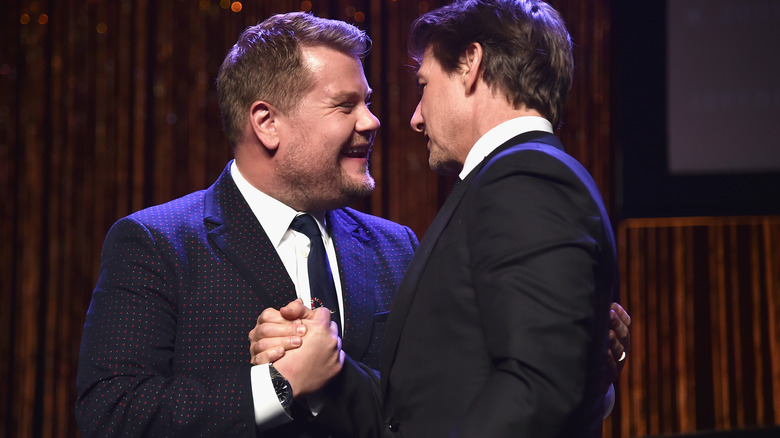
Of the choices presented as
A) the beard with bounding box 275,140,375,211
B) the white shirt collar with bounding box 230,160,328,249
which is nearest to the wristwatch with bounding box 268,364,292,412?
the white shirt collar with bounding box 230,160,328,249

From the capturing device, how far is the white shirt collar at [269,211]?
1.72 meters

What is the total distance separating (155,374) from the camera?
4.76ft

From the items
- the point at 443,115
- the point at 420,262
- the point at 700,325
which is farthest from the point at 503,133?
the point at 700,325

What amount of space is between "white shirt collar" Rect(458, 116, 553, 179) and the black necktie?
1.60ft

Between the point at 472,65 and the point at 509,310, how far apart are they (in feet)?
1.86

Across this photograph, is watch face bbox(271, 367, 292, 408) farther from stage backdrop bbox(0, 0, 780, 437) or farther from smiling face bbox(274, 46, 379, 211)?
stage backdrop bbox(0, 0, 780, 437)

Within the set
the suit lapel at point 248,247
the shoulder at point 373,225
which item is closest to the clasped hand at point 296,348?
the suit lapel at point 248,247

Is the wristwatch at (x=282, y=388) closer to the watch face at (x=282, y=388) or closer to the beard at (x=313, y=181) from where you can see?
the watch face at (x=282, y=388)

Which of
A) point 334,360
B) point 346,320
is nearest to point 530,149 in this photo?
point 334,360

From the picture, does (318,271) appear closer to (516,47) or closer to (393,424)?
(393,424)

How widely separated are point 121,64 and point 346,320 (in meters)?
1.81

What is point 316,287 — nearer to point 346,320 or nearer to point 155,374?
point 346,320

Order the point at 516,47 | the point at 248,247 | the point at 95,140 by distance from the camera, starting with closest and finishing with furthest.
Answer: the point at 516,47 → the point at 248,247 → the point at 95,140

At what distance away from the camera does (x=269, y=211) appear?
175cm
